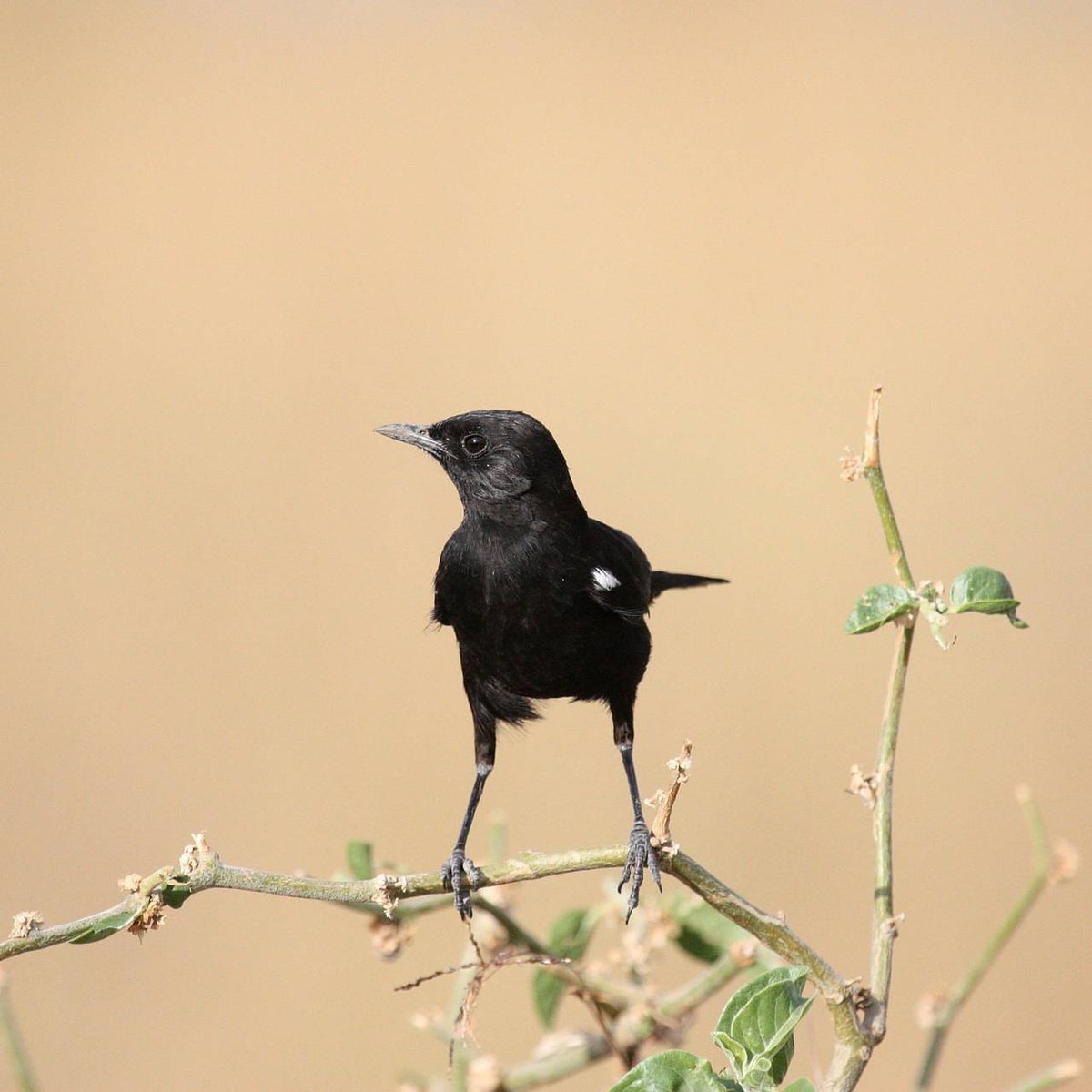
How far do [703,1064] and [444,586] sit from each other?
8.18 feet

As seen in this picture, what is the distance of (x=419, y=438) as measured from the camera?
397cm

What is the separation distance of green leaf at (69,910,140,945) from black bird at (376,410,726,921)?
6.57 ft

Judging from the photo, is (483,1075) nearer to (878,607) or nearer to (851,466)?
(878,607)

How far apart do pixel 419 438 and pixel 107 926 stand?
8.34 ft

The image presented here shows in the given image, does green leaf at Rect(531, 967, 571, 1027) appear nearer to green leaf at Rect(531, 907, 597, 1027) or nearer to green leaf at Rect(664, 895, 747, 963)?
green leaf at Rect(531, 907, 597, 1027)

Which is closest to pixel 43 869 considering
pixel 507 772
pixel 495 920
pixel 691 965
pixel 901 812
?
pixel 507 772

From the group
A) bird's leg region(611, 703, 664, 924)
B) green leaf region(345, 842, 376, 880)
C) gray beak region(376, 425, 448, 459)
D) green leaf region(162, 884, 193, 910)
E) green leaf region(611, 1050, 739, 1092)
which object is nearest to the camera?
green leaf region(611, 1050, 739, 1092)

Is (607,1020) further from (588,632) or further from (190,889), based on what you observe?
(588,632)

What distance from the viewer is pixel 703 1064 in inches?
57.5

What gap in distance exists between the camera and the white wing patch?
3.75 metres

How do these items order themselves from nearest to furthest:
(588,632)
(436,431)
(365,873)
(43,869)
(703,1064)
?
(703,1064), (365,873), (588,632), (436,431), (43,869)

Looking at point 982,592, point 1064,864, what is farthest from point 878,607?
point 1064,864

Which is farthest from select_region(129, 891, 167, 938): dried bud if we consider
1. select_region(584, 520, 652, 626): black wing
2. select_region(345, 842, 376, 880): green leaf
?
select_region(584, 520, 652, 626): black wing

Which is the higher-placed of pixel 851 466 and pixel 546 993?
pixel 851 466
